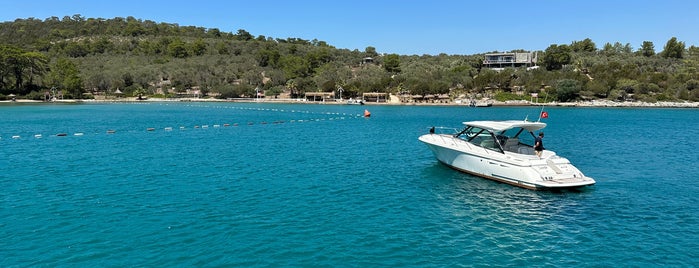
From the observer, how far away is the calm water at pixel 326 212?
555 inches

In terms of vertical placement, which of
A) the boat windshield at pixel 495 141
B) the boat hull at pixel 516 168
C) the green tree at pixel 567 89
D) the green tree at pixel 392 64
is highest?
the green tree at pixel 392 64

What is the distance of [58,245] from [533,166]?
19.0 metres

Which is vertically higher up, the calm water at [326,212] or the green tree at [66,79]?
the green tree at [66,79]

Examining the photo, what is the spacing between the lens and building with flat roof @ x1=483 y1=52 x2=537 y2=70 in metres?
176

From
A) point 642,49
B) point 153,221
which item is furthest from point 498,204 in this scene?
point 642,49

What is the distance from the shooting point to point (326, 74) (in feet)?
547

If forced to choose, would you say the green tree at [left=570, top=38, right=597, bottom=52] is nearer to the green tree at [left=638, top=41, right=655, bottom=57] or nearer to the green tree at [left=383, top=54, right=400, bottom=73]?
the green tree at [left=638, top=41, right=655, bottom=57]

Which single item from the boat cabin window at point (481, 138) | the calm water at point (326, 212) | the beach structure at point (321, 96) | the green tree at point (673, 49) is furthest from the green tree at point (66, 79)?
the green tree at point (673, 49)

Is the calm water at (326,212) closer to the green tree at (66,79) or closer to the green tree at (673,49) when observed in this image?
the green tree at (66,79)

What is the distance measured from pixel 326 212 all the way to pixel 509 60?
172 m

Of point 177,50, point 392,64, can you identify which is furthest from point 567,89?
point 177,50

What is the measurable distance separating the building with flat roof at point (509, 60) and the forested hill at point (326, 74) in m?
6.85

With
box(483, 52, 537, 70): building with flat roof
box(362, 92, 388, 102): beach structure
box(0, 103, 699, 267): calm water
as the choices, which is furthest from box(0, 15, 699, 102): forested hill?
box(0, 103, 699, 267): calm water

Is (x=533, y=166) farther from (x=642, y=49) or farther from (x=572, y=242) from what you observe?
(x=642, y=49)
